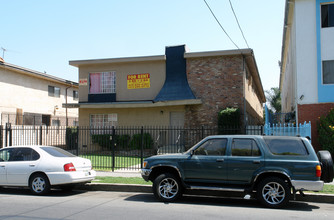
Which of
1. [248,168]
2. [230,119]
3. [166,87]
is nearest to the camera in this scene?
[248,168]

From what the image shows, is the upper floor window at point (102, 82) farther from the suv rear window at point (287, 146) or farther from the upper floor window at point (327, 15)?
the suv rear window at point (287, 146)

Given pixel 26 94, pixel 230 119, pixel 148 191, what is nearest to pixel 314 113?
pixel 230 119

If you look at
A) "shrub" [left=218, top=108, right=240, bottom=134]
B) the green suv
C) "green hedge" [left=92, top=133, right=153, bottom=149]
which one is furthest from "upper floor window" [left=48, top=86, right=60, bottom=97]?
the green suv

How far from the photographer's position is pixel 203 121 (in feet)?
66.4

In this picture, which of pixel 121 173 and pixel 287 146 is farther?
pixel 121 173

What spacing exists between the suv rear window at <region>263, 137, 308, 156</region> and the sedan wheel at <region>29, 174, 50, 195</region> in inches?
237

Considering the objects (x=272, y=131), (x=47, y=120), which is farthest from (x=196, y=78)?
(x=47, y=120)

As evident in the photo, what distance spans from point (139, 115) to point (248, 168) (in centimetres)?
1485

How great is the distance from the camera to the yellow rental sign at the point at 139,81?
21969 millimetres

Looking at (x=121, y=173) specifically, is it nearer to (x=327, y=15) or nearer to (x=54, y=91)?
(x=327, y=15)

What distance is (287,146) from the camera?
7.67 m

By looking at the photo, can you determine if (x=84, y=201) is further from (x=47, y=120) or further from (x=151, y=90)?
(x=47, y=120)

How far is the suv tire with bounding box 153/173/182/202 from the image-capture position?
820 cm

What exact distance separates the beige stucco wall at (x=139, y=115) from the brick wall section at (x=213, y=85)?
129 cm
